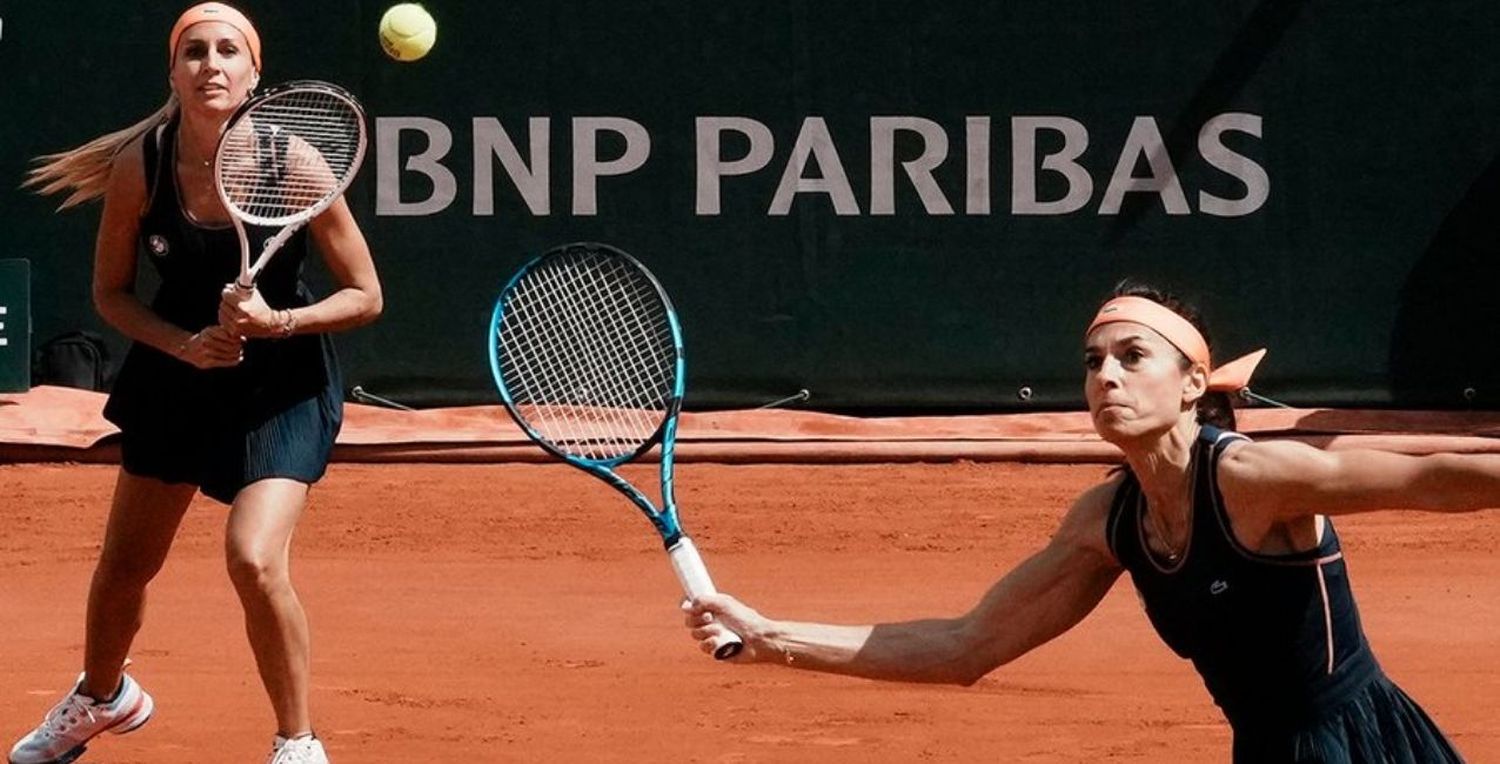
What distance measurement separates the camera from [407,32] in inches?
415

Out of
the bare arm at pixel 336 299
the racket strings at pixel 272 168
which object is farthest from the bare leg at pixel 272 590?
the racket strings at pixel 272 168

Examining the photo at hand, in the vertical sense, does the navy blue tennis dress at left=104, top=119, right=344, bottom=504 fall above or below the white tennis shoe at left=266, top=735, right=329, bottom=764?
above

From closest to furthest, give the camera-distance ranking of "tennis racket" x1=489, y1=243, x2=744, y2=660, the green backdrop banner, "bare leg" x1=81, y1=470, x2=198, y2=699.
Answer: "tennis racket" x1=489, y1=243, x2=744, y2=660
"bare leg" x1=81, y1=470, x2=198, y2=699
the green backdrop banner

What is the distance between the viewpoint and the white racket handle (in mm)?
4016

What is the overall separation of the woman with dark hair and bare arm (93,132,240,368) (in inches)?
66.0

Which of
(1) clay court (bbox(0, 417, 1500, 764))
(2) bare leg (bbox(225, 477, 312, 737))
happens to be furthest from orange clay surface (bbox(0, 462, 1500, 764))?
(2) bare leg (bbox(225, 477, 312, 737))

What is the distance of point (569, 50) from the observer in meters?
10.9

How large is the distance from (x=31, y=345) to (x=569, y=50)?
2610mm

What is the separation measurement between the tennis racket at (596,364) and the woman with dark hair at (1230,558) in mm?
657

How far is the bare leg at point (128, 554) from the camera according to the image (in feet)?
18.4

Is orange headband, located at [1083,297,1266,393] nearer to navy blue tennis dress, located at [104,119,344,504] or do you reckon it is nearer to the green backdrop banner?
navy blue tennis dress, located at [104,119,344,504]

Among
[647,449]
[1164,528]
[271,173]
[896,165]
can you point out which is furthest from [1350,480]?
[896,165]

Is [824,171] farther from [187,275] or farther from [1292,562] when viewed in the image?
[1292,562]

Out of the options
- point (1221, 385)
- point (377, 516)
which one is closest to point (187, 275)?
point (1221, 385)
